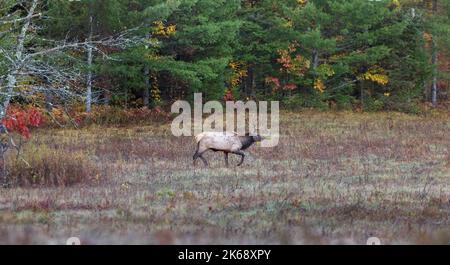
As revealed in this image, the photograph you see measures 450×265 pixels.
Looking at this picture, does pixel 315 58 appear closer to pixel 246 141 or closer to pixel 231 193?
pixel 246 141

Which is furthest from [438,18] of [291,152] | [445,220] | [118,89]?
[445,220]

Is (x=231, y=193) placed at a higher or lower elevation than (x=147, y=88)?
lower

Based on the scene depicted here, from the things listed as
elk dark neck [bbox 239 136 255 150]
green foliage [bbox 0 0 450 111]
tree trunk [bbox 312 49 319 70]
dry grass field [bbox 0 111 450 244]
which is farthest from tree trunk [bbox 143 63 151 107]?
elk dark neck [bbox 239 136 255 150]

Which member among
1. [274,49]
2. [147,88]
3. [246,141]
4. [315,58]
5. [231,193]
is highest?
[274,49]

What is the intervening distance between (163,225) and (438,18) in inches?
1343

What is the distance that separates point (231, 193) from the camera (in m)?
12.3

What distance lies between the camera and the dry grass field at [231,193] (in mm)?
8445

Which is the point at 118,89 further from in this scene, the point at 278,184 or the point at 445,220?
the point at 445,220

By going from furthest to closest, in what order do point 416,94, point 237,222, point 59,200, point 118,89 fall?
point 416,94, point 118,89, point 59,200, point 237,222

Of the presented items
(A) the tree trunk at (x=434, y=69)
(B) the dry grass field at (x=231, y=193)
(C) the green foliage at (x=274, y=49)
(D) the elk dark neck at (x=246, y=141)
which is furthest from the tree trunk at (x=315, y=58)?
(D) the elk dark neck at (x=246, y=141)

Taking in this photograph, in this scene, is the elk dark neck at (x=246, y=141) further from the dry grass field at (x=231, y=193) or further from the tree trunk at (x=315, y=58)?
the tree trunk at (x=315, y=58)

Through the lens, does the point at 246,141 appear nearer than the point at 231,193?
No

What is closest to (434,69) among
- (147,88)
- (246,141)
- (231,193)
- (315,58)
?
(315,58)

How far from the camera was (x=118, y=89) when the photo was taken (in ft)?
103
